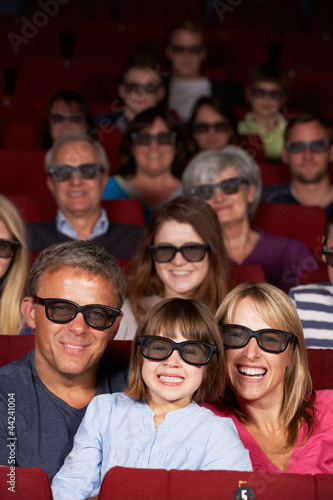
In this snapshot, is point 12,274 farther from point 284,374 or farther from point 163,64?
A: point 163,64

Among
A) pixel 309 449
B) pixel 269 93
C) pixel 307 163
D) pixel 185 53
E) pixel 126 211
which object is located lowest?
pixel 309 449

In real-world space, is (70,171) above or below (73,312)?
above

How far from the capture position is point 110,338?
3.02ft

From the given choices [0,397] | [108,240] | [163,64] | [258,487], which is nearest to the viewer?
[258,487]

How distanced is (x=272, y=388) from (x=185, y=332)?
140 millimetres

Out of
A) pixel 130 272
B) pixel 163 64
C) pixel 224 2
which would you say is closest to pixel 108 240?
pixel 130 272

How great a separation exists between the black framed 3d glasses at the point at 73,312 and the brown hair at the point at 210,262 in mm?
315

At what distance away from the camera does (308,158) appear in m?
1.79

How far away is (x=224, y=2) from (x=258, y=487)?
253cm

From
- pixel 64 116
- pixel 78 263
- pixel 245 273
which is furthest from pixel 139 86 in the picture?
pixel 78 263

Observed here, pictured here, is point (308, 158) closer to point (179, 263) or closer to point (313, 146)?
point (313, 146)

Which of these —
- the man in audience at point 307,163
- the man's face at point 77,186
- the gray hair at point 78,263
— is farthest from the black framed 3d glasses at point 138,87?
the gray hair at point 78,263

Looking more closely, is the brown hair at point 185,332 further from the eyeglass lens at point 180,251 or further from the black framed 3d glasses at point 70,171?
the black framed 3d glasses at point 70,171

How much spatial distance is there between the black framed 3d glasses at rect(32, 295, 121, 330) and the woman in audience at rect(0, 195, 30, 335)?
1.08 feet
